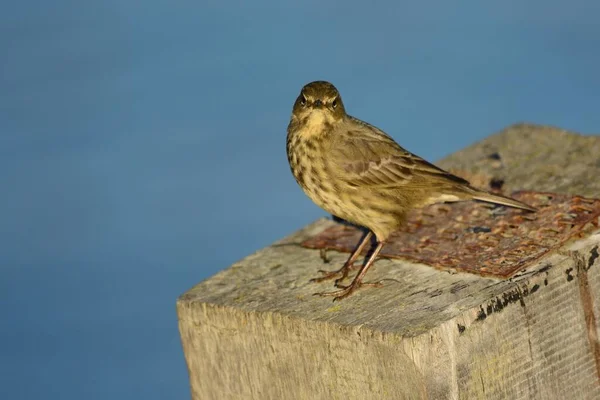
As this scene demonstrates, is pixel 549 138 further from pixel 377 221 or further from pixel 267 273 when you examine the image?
pixel 267 273

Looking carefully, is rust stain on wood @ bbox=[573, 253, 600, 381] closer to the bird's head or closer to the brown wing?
the brown wing

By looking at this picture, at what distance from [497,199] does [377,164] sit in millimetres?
760

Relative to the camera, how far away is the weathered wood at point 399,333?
539cm

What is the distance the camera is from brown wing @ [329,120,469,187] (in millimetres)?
6969

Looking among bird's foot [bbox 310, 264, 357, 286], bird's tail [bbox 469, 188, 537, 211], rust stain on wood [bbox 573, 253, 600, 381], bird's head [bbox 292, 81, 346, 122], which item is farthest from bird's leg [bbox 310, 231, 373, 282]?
rust stain on wood [bbox 573, 253, 600, 381]

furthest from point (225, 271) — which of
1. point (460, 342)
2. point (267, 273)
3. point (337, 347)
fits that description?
point (460, 342)

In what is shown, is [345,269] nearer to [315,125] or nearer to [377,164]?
[377,164]

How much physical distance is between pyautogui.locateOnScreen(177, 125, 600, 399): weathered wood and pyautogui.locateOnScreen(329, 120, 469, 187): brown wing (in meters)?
0.61

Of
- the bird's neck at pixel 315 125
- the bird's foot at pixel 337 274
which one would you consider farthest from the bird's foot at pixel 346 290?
the bird's neck at pixel 315 125

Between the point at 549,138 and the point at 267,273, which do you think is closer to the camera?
the point at 267,273

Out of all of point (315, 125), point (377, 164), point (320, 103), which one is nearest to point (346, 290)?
point (377, 164)

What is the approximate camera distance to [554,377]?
5781 millimetres

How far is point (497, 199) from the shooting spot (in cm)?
685

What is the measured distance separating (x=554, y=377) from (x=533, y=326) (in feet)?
1.03
